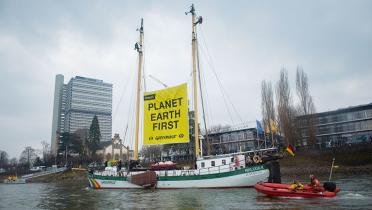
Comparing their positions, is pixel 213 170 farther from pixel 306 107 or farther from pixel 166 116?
pixel 306 107

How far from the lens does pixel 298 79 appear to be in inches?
2512

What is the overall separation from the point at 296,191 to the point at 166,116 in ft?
58.2

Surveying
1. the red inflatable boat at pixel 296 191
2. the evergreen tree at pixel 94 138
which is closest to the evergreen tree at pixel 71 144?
the evergreen tree at pixel 94 138

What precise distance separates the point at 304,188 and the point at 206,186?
1137cm

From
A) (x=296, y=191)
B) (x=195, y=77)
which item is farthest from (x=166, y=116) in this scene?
(x=296, y=191)

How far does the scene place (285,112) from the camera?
60531mm

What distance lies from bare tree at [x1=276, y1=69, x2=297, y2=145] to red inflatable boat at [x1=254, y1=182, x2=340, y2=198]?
39590 millimetres

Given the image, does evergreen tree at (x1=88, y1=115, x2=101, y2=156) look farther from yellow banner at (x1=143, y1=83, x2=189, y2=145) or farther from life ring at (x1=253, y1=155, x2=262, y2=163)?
life ring at (x1=253, y1=155, x2=262, y2=163)

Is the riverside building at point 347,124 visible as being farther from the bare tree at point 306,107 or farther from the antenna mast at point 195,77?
the antenna mast at point 195,77

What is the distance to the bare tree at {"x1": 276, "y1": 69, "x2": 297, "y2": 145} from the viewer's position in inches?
2356

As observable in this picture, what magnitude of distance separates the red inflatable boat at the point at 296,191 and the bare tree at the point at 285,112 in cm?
3959

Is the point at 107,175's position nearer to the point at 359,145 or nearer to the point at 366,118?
the point at 359,145

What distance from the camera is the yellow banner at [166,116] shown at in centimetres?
3350

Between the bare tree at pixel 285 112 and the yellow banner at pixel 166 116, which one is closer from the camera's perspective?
the yellow banner at pixel 166 116
